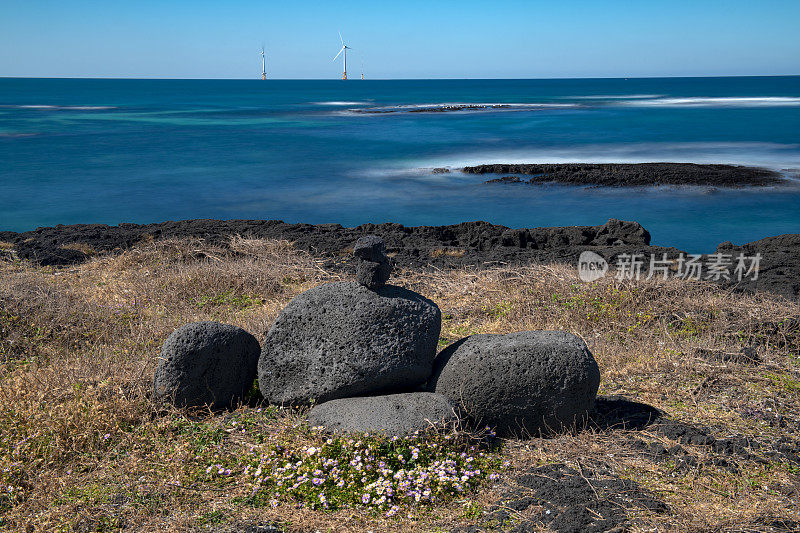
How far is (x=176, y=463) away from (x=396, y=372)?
73.4 inches

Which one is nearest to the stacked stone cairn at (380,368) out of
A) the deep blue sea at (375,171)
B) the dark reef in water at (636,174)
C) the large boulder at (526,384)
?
the large boulder at (526,384)

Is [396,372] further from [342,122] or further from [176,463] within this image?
[342,122]

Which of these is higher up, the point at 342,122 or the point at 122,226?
the point at 342,122

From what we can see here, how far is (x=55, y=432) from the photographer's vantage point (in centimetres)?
510

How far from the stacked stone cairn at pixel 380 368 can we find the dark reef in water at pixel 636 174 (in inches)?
910

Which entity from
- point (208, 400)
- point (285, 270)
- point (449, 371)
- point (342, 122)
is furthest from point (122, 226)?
point (342, 122)

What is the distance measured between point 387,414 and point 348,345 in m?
0.75

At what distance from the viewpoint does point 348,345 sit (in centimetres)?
543

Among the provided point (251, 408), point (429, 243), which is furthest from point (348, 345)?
point (429, 243)

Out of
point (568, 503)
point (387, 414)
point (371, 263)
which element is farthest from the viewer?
point (371, 263)

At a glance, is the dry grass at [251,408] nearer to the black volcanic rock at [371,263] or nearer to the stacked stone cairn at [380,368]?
the stacked stone cairn at [380,368]

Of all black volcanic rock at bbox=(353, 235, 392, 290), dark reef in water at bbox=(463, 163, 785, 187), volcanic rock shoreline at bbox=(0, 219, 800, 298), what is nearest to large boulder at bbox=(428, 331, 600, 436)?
black volcanic rock at bbox=(353, 235, 392, 290)

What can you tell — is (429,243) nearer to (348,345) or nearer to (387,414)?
(348,345)

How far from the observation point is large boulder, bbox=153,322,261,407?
5.59 metres
